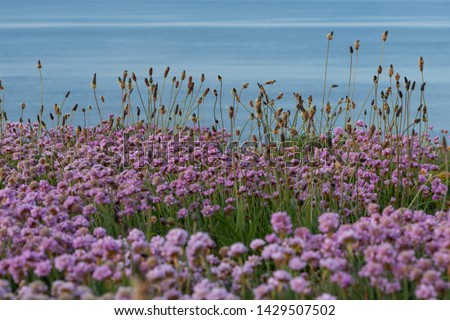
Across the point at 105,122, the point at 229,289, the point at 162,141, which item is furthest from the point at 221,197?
the point at 105,122

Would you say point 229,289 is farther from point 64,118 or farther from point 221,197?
point 64,118

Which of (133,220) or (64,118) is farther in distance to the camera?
(64,118)

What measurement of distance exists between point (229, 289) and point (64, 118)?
3.80 m

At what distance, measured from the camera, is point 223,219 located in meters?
4.63

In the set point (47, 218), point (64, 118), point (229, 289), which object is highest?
point (64, 118)

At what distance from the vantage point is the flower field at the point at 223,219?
302cm

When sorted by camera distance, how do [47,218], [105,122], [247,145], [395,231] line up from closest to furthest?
[395,231] < [47,218] < [247,145] < [105,122]

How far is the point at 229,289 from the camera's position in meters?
3.54

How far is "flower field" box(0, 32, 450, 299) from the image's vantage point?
119 inches

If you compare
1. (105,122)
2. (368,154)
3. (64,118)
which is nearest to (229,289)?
(368,154)
